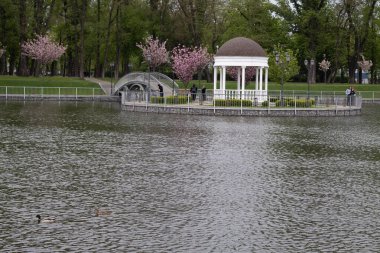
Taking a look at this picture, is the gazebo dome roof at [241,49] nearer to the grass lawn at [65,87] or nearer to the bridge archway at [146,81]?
the grass lawn at [65,87]

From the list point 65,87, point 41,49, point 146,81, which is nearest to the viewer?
point 146,81

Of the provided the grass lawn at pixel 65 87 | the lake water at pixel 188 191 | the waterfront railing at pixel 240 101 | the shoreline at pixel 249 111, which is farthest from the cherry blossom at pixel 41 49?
the lake water at pixel 188 191

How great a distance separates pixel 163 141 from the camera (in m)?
29.0

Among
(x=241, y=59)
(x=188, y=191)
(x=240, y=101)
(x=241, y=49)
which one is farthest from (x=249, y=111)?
(x=188, y=191)

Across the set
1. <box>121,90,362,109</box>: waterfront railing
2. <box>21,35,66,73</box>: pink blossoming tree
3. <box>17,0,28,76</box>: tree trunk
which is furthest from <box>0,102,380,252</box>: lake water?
<box>17,0,28,76</box>: tree trunk

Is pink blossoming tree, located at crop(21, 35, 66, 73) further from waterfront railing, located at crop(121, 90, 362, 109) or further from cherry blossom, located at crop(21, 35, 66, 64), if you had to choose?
waterfront railing, located at crop(121, 90, 362, 109)

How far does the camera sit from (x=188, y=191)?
17422mm

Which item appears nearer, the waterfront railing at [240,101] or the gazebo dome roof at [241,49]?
the waterfront railing at [240,101]

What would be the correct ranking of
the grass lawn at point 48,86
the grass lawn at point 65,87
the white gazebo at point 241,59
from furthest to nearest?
the grass lawn at point 65,87 < the grass lawn at point 48,86 < the white gazebo at point 241,59

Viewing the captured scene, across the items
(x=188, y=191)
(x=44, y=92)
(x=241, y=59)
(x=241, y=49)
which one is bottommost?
(x=188, y=191)

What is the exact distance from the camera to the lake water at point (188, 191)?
506 inches

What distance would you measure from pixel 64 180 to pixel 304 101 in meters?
36.0

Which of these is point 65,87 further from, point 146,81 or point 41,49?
point 41,49

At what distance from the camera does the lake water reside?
12.9 meters
